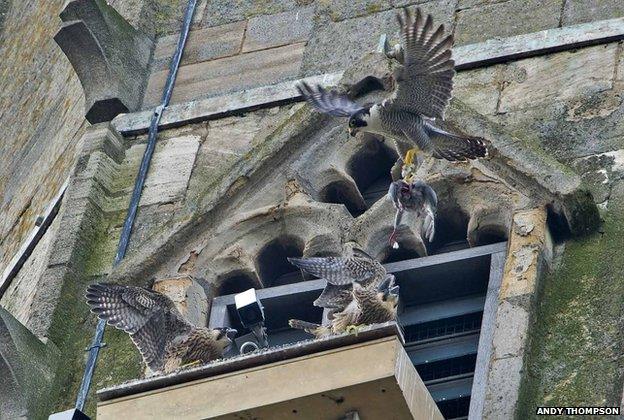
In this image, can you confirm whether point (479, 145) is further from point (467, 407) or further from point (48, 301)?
point (48, 301)

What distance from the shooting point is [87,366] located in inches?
644

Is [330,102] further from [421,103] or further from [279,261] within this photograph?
[279,261]

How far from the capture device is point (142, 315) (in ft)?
50.8

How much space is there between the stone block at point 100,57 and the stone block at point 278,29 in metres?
0.80

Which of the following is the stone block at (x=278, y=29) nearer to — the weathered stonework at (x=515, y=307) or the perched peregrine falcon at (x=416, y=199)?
the perched peregrine falcon at (x=416, y=199)

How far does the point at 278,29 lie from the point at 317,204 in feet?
8.14

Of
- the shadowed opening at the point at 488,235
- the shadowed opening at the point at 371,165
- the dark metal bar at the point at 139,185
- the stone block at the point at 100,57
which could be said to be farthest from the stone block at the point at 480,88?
the stone block at the point at 100,57

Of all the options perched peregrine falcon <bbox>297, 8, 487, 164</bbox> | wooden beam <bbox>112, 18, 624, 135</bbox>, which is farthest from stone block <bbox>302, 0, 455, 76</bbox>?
perched peregrine falcon <bbox>297, 8, 487, 164</bbox>

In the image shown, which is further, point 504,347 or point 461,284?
point 461,284

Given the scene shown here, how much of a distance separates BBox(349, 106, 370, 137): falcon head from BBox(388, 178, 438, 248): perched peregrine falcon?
0.37 m

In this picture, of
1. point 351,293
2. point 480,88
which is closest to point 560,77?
point 480,88

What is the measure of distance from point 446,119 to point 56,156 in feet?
12.4

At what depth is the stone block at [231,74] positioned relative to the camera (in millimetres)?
18484

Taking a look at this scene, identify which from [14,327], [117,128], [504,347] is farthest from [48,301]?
[504,347]
